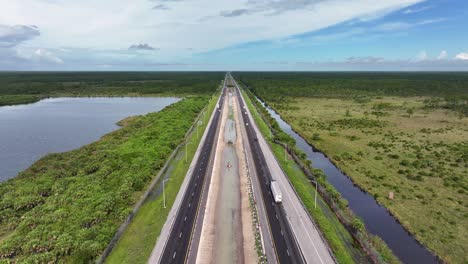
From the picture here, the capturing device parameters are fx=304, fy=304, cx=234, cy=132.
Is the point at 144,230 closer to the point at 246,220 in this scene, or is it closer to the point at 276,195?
the point at 246,220

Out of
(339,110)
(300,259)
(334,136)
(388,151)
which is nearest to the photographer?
(300,259)

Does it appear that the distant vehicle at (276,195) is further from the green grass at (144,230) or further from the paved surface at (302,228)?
the green grass at (144,230)

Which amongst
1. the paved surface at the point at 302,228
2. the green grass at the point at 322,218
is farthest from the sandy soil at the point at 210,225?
the green grass at the point at 322,218

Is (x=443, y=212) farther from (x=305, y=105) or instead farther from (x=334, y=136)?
(x=305, y=105)

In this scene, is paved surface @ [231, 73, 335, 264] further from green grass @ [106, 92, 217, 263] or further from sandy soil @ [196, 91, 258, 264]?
green grass @ [106, 92, 217, 263]

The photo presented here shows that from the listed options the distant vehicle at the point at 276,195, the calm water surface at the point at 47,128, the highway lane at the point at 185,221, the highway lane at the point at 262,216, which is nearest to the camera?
the highway lane at the point at 185,221

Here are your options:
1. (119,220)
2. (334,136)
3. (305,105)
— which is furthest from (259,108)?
(119,220)
